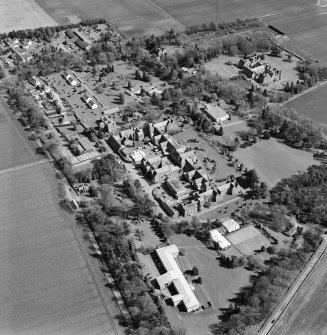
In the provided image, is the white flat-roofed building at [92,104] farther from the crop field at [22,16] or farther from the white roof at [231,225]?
the crop field at [22,16]

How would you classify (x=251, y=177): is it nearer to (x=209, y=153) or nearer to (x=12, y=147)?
(x=209, y=153)

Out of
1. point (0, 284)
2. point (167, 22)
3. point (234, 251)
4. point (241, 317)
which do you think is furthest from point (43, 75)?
point (241, 317)

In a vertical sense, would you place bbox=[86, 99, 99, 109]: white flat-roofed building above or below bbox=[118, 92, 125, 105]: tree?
below

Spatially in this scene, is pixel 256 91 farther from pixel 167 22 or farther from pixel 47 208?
pixel 47 208

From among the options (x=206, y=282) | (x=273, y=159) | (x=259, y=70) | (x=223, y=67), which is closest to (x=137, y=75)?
(x=223, y=67)

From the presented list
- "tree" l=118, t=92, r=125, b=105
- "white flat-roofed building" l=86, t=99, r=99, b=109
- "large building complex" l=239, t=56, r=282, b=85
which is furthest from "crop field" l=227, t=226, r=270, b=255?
"large building complex" l=239, t=56, r=282, b=85

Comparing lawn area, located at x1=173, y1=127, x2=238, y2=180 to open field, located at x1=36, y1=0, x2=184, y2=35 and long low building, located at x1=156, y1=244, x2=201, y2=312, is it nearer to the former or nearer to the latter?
long low building, located at x1=156, y1=244, x2=201, y2=312
